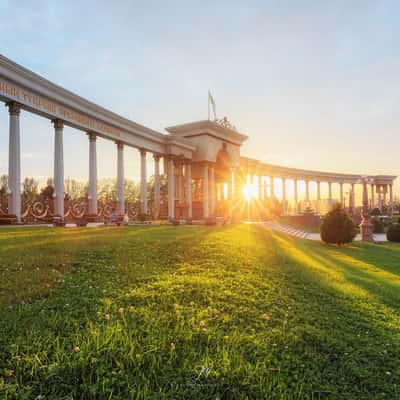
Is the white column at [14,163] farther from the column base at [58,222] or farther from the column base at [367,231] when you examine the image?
the column base at [367,231]

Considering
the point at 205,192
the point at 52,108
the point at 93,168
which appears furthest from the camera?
the point at 205,192

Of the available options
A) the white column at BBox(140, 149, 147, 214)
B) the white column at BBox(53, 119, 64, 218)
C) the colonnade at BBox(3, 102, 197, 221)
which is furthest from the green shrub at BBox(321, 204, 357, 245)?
the white column at BBox(140, 149, 147, 214)

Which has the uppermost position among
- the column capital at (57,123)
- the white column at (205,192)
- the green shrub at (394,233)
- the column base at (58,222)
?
the column capital at (57,123)

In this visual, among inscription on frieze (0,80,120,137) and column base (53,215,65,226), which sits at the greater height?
inscription on frieze (0,80,120,137)

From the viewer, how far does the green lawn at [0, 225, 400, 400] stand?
126 inches

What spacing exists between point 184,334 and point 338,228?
17.8 m

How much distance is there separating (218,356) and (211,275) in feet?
9.81

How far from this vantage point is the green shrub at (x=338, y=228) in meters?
19.6

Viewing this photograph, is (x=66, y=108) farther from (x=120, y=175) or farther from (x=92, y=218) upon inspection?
(x=92, y=218)

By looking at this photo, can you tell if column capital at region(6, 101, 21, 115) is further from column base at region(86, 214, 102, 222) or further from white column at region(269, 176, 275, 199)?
white column at region(269, 176, 275, 199)

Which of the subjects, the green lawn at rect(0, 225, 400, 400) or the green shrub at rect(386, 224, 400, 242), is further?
the green shrub at rect(386, 224, 400, 242)

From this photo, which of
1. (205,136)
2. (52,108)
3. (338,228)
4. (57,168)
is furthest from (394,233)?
(52,108)

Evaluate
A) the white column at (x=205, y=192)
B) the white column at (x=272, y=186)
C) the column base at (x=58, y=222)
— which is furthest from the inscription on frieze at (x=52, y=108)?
the white column at (x=272, y=186)

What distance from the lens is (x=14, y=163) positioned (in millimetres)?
19578
